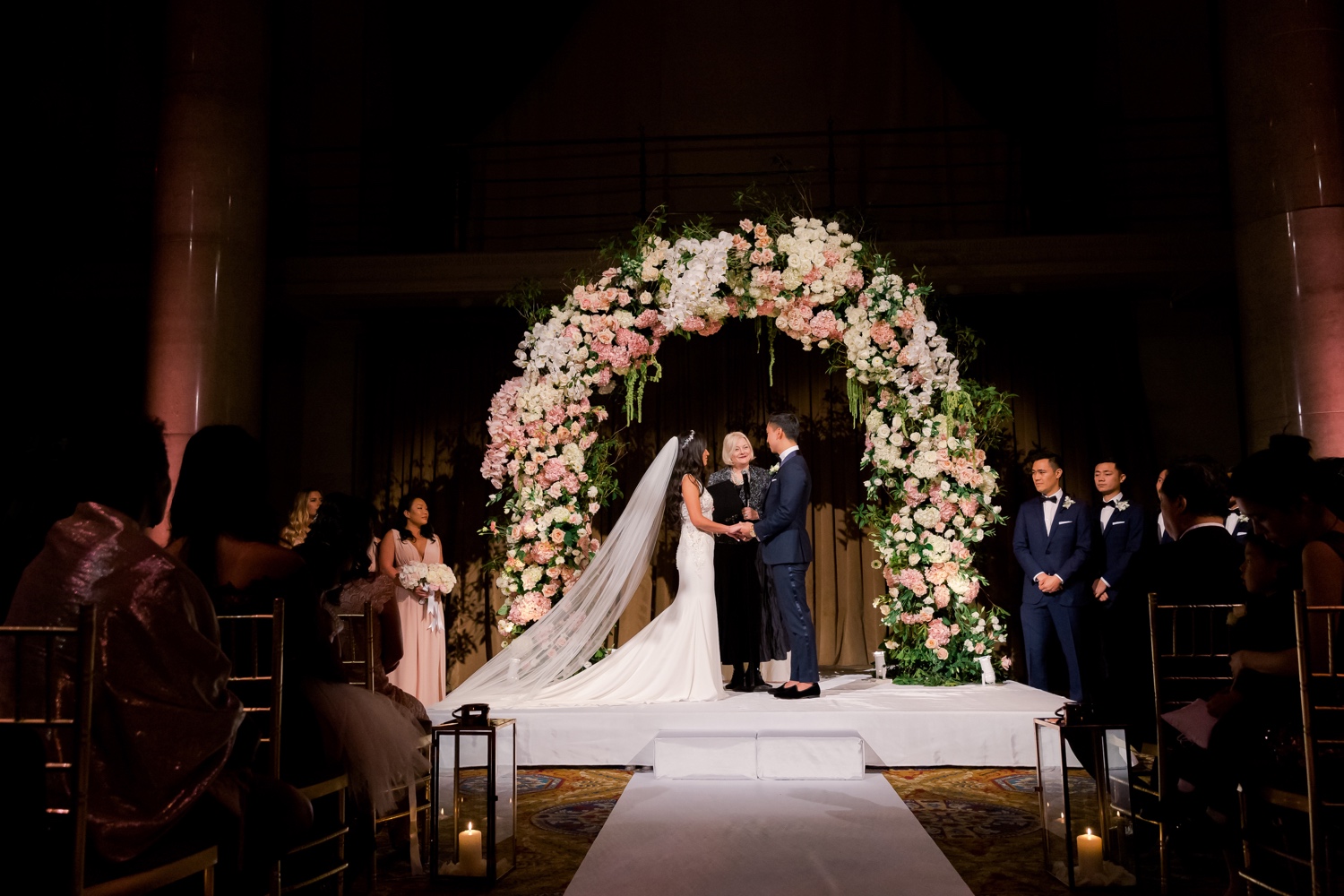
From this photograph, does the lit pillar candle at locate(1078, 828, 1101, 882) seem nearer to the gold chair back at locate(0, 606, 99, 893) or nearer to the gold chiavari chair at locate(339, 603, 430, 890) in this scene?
the gold chiavari chair at locate(339, 603, 430, 890)

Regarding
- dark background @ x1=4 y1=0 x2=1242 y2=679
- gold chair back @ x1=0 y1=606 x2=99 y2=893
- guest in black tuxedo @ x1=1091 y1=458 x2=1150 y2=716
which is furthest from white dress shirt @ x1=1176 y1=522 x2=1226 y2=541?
dark background @ x1=4 y1=0 x2=1242 y2=679

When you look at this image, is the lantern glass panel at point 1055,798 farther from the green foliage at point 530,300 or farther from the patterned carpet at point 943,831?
the green foliage at point 530,300

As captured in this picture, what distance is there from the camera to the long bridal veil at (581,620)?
5.71 metres

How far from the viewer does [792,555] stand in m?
5.68

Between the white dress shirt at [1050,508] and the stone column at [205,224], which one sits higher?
the stone column at [205,224]

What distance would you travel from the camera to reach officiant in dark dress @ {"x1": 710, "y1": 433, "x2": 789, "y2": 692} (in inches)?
246

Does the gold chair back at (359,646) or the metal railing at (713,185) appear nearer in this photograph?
the gold chair back at (359,646)

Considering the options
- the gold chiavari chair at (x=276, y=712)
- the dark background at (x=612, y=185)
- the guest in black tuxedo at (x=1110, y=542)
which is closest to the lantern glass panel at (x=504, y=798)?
the gold chiavari chair at (x=276, y=712)

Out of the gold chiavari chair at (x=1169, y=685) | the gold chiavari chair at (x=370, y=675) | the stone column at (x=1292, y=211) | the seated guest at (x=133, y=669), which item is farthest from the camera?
the stone column at (x=1292, y=211)

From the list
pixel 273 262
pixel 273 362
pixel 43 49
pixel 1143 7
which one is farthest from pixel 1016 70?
pixel 43 49

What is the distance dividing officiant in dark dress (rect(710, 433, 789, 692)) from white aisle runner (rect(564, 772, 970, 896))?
1.70 meters

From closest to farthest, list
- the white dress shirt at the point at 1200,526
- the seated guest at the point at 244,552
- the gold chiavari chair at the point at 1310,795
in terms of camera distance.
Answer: the gold chiavari chair at the point at 1310,795 < the seated guest at the point at 244,552 < the white dress shirt at the point at 1200,526

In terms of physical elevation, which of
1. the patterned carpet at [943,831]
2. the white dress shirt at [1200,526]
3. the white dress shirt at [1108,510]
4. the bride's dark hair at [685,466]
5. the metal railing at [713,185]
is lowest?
the patterned carpet at [943,831]

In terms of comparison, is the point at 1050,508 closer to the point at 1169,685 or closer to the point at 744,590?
the point at 744,590
